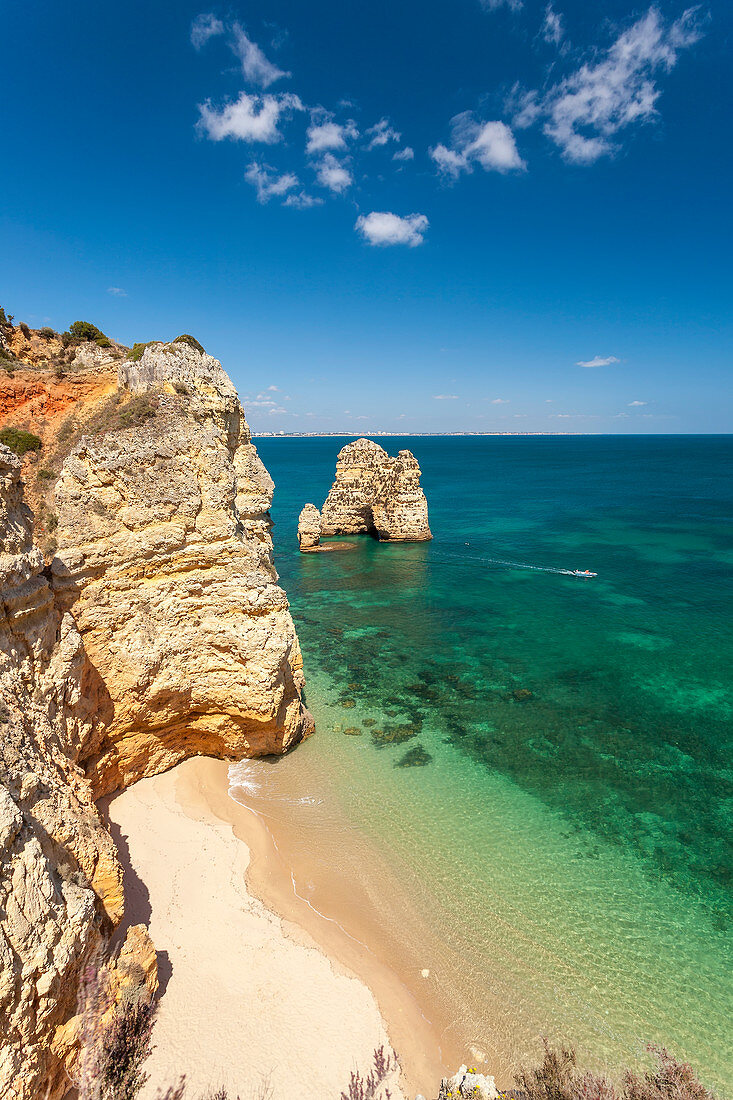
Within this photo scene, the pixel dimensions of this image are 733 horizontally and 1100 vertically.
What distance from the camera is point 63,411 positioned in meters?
15.2

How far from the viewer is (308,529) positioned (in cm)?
4825

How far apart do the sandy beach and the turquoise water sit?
6.17ft

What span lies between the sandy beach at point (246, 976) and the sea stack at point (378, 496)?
3975 cm

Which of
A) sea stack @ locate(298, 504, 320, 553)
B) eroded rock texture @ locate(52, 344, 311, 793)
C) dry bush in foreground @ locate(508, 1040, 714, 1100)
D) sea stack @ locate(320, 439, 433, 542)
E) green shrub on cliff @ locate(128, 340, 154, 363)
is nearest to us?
dry bush in foreground @ locate(508, 1040, 714, 1100)

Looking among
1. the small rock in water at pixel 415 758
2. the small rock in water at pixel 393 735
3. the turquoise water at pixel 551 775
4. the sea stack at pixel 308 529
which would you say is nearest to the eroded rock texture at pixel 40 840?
the turquoise water at pixel 551 775

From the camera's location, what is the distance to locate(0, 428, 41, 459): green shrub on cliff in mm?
13664

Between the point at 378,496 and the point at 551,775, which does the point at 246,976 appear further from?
the point at 378,496

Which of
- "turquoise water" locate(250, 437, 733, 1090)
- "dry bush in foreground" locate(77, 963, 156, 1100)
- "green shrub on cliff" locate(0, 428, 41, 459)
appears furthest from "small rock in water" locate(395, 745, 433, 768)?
"green shrub on cliff" locate(0, 428, 41, 459)

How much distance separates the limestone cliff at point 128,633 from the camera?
7750 millimetres

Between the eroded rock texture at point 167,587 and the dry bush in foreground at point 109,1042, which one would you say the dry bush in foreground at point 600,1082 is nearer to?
the dry bush in foreground at point 109,1042

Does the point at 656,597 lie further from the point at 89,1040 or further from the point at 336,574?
the point at 89,1040

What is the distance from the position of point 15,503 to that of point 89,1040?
29.8ft

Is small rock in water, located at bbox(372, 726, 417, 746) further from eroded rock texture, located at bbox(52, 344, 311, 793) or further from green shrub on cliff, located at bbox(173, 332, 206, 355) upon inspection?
green shrub on cliff, located at bbox(173, 332, 206, 355)

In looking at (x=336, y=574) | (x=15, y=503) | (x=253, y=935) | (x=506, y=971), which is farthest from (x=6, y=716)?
(x=336, y=574)
